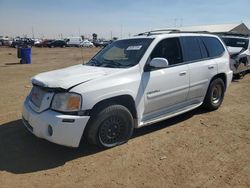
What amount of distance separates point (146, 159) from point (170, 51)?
2.23m

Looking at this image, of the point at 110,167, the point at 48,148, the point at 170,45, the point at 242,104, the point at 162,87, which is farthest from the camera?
the point at 242,104

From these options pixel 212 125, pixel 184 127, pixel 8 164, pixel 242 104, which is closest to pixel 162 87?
pixel 184 127

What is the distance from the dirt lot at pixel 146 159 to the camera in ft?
12.8

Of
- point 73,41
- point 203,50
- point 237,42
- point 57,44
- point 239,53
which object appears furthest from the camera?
point 73,41

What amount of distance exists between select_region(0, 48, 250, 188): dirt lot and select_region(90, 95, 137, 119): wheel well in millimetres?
595

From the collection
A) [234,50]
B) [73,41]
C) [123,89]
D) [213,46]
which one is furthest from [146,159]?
[73,41]

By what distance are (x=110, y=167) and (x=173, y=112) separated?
2.03 metres

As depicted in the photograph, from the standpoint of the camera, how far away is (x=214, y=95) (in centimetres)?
698

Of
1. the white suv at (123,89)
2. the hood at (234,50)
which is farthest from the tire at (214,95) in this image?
the hood at (234,50)

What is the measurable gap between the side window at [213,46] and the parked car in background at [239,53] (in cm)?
473

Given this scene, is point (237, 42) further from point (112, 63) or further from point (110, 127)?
point (110, 127)

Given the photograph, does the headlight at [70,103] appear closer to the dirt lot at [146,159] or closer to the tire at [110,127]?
the tire at [110,127]

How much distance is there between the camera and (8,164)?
4.37 meters

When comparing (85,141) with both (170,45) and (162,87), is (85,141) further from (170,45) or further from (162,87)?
(170,45)
